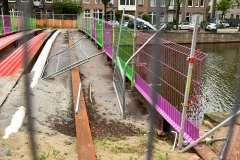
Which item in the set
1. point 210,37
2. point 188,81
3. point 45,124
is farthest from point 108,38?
point 210,37

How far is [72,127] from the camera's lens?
3.71 meters

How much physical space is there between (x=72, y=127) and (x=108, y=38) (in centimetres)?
506

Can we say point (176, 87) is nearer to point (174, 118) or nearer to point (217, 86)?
point (174, 118)

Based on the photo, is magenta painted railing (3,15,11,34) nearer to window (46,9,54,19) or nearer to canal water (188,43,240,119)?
canal water (188,43,240,119)

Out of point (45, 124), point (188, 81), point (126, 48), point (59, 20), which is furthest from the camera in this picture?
point (59, 20)

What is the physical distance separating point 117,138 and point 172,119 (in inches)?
31.2

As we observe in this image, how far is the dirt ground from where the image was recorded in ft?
9.20

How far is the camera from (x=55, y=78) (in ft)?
18.9

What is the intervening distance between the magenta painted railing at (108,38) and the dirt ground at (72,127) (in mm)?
2280

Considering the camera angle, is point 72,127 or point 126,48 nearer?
point 72,127

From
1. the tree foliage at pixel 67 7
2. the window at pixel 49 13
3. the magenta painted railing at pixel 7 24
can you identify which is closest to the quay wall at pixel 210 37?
the tree foliage at pixel 67 7

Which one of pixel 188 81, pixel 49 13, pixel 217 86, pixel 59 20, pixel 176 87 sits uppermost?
pixel 49 13

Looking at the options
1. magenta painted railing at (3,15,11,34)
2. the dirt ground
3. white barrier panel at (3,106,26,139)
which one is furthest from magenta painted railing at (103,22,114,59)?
magenta painted railing at (3,15,11,34)

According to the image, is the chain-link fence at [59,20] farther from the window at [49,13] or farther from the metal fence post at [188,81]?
the metal fence post at [188,81]
